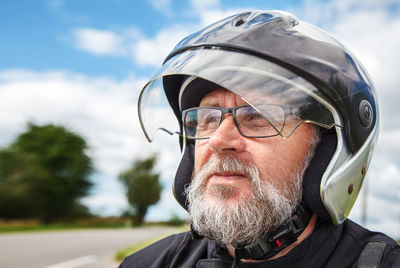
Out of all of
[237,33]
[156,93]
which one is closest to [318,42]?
[237,33]

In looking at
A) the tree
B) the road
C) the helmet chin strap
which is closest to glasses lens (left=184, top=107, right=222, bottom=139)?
the helmet chin strap

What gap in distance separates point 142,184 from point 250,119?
43291 mm

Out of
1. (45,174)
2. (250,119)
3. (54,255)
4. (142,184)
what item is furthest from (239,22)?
(142,184)

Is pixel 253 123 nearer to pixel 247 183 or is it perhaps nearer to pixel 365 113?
pixel 247 183

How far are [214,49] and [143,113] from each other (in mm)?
668

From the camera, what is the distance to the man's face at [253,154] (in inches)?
70.0

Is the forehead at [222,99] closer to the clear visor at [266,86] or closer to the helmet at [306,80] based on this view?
the helmet at [306,80]

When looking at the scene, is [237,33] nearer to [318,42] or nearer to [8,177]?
[318,42]

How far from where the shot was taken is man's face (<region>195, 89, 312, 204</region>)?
1.78m

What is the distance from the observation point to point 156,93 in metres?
2.29

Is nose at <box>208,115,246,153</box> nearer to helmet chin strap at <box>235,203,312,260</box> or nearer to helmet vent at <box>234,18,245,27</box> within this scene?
helmet chin strap at <box>235,203,312,260</box>

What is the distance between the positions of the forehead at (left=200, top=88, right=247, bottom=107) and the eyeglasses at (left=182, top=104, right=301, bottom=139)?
0.06 meters

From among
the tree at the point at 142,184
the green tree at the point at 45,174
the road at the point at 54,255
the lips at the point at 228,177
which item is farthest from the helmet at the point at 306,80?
the tree at the point at 142,184

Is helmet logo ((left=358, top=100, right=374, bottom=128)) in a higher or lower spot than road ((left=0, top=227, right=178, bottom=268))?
higher
